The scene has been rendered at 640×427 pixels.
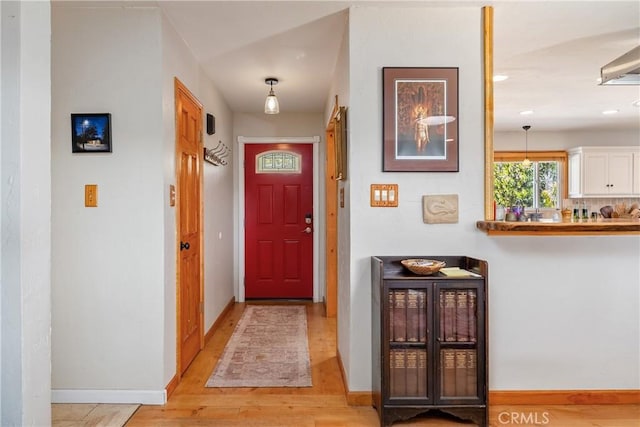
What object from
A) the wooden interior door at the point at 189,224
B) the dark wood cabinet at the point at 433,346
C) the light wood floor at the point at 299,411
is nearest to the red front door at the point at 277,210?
the wooden interior door at the point at 189,224

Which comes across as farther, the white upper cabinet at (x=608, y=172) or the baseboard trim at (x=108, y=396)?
the white upper cabinet at (x=608, y=172)

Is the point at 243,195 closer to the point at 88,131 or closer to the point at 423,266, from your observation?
the point at 88,131

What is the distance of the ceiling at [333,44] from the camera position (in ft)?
8.29

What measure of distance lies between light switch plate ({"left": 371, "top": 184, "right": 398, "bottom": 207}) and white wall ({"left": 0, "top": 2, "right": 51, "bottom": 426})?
5.55ft

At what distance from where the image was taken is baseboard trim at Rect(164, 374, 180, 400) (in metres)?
2.61

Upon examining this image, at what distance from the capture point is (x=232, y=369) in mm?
3078

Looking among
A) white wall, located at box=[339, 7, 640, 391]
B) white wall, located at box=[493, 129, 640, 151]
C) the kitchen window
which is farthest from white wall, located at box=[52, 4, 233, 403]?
white wall, located at box=[493, 129, 640, 151]

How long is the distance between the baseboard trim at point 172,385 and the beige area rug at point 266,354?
0.65 ft

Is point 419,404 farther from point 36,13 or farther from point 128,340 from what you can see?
point 36,13

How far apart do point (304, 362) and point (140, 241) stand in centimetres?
153

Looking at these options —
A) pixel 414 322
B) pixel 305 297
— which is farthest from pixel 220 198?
pixel 414 322

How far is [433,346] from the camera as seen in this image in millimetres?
2219

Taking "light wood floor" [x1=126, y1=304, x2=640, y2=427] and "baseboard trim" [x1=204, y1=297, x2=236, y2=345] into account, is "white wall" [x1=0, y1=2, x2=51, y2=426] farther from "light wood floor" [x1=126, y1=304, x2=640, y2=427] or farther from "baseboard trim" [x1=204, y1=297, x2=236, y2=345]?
"baseboard trim" [x1=204, y1=297, x2=236, y2=345]

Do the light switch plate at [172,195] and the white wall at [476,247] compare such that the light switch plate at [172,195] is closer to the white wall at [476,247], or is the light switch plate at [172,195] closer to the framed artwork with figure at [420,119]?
the white wall at [476,247]
